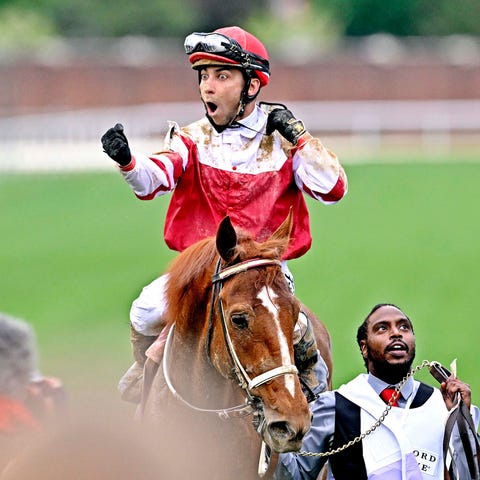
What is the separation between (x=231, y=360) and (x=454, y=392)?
3.05ft

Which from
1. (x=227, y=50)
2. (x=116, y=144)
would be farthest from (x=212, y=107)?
(x=116, y=144)

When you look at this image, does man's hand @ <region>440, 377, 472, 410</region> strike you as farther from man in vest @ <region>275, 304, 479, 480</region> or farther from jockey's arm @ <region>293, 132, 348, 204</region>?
jockey's arm @ <region>293, 132, 348, 204</region>

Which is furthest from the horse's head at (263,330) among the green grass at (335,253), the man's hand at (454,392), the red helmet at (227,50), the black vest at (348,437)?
the green grass at (335,253)

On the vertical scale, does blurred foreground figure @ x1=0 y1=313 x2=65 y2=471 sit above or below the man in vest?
above

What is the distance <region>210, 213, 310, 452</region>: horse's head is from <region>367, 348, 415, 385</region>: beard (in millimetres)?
669

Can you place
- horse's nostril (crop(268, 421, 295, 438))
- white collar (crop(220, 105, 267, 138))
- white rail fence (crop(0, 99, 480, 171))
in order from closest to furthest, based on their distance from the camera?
1. horse's nostril (crop(268, 421, 295, 438))
2. white collar (crop(220, 105, 267, 138))
3. white rail fence (crop(0, 99, 480, 171))

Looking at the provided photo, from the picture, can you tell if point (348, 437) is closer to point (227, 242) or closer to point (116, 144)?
point (227, 242)

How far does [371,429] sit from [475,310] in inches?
502

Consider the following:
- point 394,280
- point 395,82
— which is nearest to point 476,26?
point 395,82

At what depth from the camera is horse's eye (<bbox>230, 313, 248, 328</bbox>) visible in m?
4.82

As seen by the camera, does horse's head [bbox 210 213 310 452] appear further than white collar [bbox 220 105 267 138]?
No

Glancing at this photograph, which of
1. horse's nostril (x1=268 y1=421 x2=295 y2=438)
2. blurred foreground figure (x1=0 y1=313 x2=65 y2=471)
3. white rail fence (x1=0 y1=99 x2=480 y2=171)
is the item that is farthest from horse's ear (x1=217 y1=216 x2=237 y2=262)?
white rail fence (x1=0 y1=99 x2=480 y2=171)

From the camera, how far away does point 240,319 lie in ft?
15.8

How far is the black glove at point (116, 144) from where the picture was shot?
5.27 m
